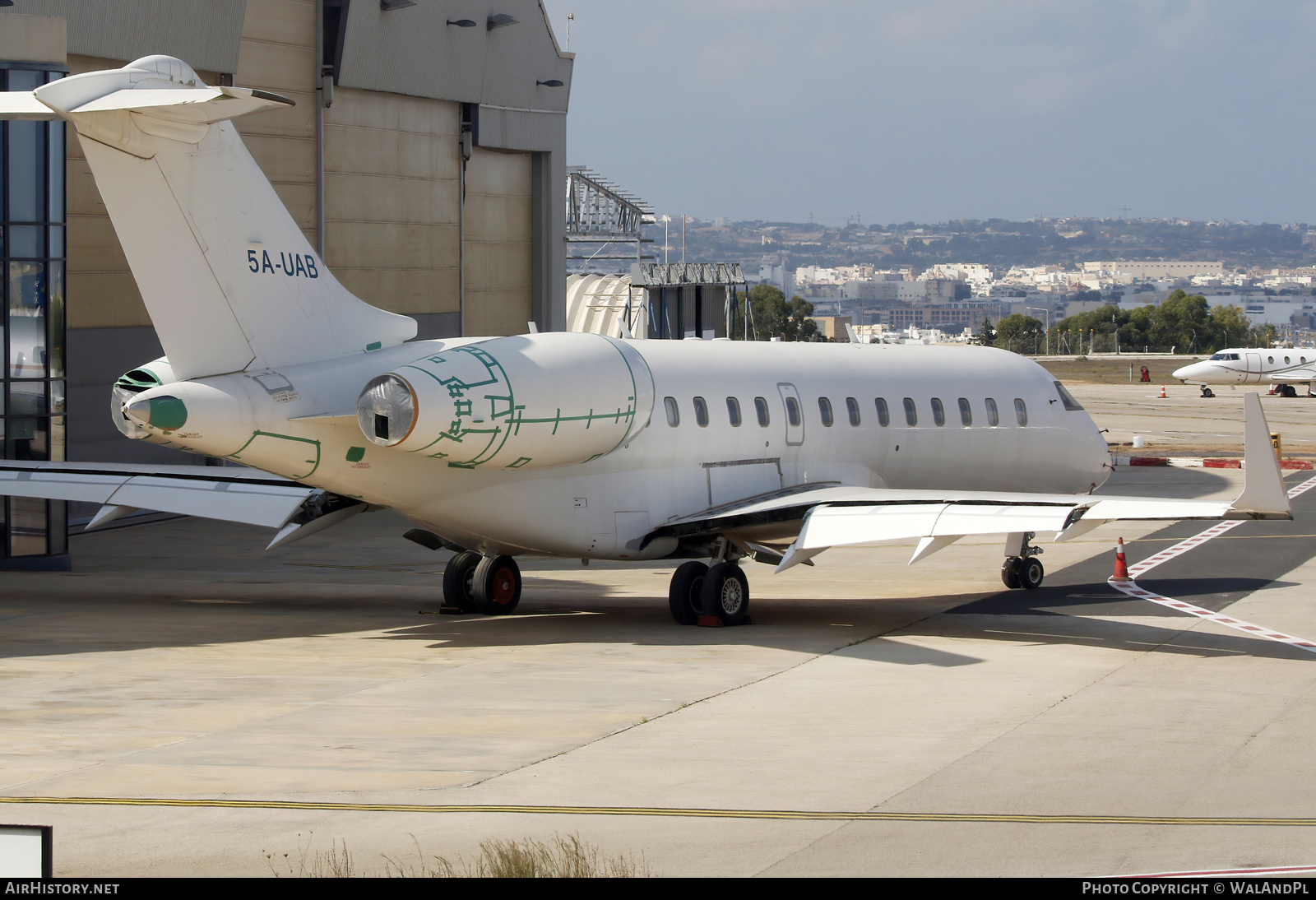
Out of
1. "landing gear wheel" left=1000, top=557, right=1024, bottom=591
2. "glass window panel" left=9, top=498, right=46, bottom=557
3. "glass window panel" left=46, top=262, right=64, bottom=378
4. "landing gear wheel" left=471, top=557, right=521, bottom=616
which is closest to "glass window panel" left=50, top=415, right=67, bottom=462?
"glass window panel" left=46, top=262, right=64, bottom=378

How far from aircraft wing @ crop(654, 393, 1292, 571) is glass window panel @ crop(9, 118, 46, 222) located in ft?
41.0

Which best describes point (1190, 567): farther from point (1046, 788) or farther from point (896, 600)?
point (1046, 788)

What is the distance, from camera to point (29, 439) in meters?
25.4

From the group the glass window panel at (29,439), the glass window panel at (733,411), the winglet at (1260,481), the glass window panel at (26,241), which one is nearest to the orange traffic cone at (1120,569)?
the glass window panel at (733,411)

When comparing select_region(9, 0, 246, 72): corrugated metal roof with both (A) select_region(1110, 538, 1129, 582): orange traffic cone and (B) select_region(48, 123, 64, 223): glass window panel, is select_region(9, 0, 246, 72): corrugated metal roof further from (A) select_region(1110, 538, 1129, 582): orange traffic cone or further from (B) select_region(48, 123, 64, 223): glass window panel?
(A) select_region(1110, 538, 1129, 582): orange traffic cone

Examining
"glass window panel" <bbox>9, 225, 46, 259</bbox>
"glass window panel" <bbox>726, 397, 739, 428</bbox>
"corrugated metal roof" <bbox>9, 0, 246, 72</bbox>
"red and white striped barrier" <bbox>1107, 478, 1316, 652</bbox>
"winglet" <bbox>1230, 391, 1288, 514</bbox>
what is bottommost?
"red and white striped barrier" <bbox>1107, 478, 1316, 652</bbox>

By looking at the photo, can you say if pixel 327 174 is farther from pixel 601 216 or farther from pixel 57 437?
pixel 601 216

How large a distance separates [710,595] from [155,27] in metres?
19.9

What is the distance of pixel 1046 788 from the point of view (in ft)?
35.5

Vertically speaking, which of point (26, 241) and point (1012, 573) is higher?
point (26, 241)

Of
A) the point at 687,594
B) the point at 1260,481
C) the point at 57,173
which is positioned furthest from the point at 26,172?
the point at 1260,481

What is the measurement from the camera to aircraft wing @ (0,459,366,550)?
20.2 meters
